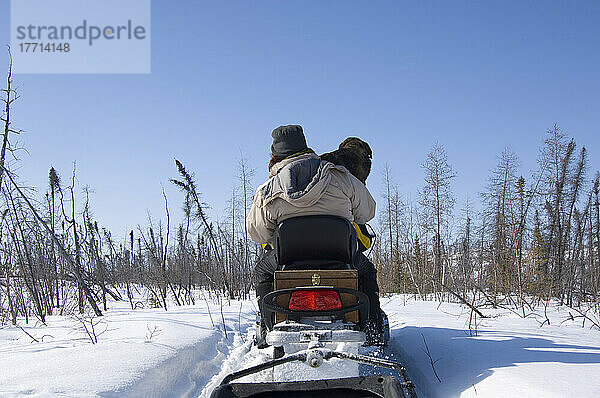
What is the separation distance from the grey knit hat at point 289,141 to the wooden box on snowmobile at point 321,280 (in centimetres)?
131

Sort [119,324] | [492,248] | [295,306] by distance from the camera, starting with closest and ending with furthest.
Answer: [295,306], [119,324], [492,248]

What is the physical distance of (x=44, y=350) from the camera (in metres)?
5.05

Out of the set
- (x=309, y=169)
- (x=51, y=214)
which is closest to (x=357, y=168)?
(x=309, y=169)

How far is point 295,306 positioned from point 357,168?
167cm

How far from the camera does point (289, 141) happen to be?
432cm

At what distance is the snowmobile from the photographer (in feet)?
7.97

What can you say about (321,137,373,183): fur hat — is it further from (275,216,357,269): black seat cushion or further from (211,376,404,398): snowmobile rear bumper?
(211,376,404,398): snowmobile rear bumper

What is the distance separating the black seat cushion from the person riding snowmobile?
0.13 m

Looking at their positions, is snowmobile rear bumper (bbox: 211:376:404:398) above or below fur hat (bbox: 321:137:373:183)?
below

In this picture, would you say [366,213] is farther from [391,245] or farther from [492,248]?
[391,245]

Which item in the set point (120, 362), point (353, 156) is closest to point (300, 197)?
point (353, 156)

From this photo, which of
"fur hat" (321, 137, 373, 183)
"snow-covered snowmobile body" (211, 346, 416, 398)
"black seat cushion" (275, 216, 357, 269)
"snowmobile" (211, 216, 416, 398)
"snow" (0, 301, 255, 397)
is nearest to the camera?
"snow-covered snowmobile body" (211, 346, 416, 398)

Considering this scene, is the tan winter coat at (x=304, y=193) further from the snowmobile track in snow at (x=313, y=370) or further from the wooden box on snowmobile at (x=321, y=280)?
the snowmobile track in snow at (x=313, y=370)

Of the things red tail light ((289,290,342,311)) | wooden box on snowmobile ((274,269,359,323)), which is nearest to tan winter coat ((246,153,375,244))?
wooden box on snowmobile ((274,269,359,323))
